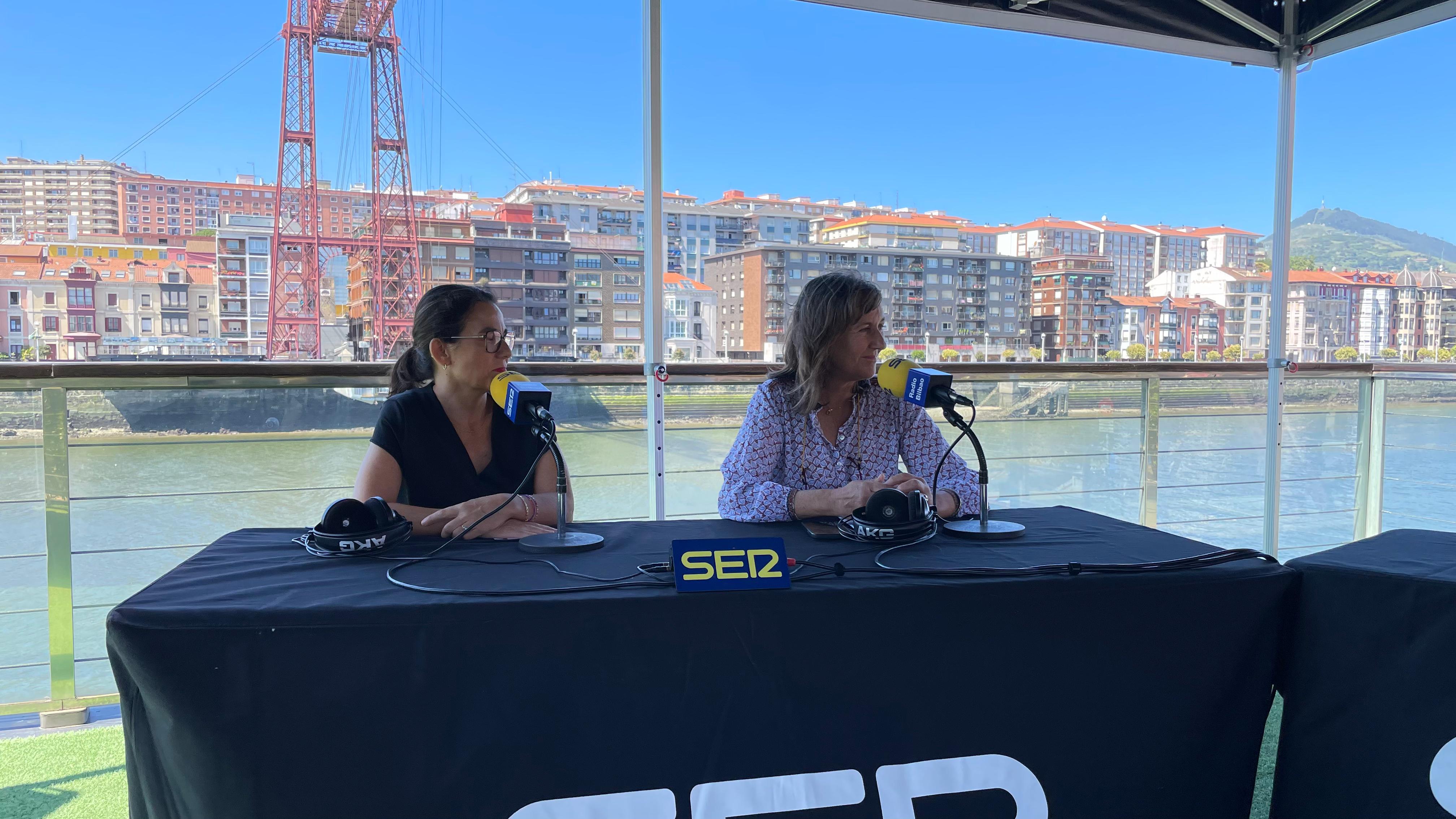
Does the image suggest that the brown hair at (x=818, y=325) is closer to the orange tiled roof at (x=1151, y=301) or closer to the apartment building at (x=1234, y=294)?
the apartment building at (x=1234, y=294)

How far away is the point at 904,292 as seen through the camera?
3.44m

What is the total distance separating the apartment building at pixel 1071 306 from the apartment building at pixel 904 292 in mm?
76

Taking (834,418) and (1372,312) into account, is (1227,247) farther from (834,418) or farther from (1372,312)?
(834,418)

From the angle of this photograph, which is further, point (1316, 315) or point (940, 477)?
point (1316, 315)

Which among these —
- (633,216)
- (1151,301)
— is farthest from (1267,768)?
(1151,301)

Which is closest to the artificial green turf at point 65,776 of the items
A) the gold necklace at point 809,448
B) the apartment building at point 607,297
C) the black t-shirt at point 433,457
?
the black t-shirt at point 433,457

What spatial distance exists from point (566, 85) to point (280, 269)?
3.92 m

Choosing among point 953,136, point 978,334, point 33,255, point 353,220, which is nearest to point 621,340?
point 978,334

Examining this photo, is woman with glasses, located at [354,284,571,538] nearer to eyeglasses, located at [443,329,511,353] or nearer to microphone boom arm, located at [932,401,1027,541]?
eyeglasses, located at [443,329,511,353]

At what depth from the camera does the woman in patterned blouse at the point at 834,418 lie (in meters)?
1.60

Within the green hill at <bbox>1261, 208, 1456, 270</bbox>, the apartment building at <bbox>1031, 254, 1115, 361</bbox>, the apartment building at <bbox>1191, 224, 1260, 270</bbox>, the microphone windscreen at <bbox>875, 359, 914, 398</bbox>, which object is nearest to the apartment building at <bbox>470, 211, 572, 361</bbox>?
the microphone windscreen at <bbox>875, 359, 914, 398</bbox>

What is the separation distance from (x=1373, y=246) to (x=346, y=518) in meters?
4.61

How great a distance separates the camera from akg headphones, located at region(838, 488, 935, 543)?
4.07 feet

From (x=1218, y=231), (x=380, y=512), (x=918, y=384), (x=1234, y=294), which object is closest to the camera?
(x=380, y=512)
